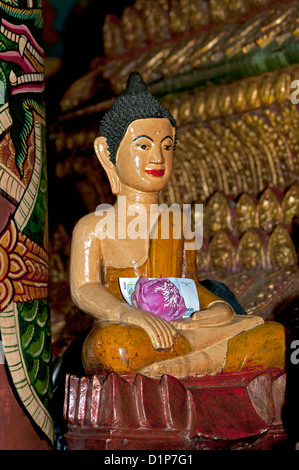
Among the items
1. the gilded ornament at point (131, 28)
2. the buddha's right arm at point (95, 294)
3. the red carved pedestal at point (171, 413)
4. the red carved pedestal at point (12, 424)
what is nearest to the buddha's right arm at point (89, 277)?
the buddha's right arm at point (95, 294)

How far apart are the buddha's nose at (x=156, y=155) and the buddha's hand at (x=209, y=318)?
0.50m

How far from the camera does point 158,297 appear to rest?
2.25 m

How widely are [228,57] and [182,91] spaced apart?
0.33 metres

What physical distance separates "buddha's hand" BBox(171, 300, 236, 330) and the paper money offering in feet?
0.17

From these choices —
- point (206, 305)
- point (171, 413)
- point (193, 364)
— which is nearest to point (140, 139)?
point (206, 305)

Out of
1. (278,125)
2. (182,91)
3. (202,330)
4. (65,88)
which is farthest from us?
(65,88)

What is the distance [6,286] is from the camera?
2100mm

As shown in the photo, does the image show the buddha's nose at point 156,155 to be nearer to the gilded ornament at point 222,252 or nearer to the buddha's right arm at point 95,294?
the buddha's right arm at point 95,294

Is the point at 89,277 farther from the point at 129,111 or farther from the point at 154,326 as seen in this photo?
the point at 129,111

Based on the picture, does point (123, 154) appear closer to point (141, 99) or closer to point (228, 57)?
point (141, 99)

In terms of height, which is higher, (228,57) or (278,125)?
(228,57)

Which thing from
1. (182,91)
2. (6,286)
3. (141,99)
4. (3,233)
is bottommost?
(6,286)

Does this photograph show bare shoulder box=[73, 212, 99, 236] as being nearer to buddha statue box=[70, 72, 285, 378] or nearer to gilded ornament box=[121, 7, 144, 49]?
buddha statue box=[70, 72, 285, 378]
